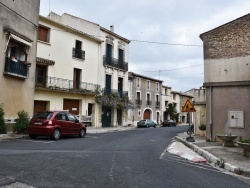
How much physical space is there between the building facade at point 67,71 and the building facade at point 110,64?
1.20 metres

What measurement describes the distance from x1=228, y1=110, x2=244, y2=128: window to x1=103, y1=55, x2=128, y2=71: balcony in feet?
65.1

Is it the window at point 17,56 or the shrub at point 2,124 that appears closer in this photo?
the shrub at point 2,124

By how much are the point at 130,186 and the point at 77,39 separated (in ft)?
79.5

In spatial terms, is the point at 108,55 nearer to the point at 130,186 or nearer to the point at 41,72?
the point at 41,72

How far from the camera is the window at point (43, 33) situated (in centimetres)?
2389

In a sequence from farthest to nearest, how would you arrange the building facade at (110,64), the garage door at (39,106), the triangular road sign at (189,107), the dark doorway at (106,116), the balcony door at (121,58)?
1. the balcony door at (121,58)
2. the dark doorway at (106,116)
3. the building facade at (110,64)
4. the garage door at (39,106)
5. the triangular road sign at (189,107)

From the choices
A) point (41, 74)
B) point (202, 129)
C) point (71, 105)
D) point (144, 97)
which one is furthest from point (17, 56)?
point (144, 97)

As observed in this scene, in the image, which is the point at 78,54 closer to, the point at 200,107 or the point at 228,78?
the point at 200,107

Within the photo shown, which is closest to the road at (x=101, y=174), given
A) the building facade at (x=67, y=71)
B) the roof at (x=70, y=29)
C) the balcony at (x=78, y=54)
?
the building facade at (x=67, y=71)

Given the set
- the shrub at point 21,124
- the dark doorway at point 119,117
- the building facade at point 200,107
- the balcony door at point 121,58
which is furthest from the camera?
the dark doorway at point 119,117

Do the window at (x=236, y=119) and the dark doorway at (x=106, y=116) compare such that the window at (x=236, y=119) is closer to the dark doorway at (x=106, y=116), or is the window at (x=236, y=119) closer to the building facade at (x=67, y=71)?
the building facade at (x=67, y=71)

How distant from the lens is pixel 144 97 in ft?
151

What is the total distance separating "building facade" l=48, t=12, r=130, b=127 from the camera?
3070 centimetres

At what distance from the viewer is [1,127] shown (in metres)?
14.4
